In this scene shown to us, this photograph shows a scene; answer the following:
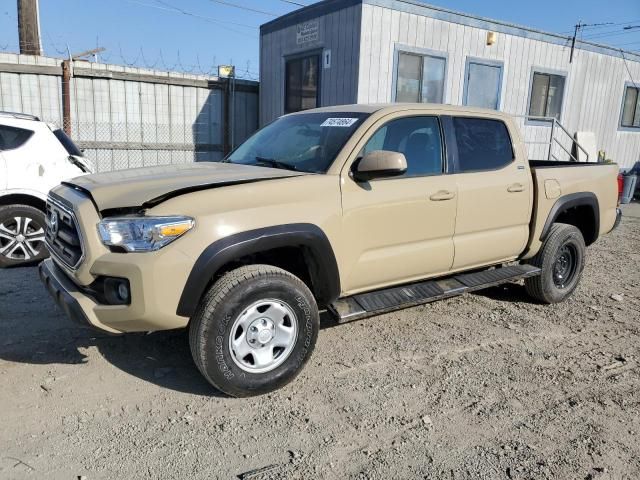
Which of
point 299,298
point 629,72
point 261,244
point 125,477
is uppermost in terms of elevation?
point 629,72

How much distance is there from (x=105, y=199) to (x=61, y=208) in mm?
497

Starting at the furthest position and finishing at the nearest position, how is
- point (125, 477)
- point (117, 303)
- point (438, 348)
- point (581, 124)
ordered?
point (581, 124) → point (438, 348) → point (117, 303) → point (125, 477)

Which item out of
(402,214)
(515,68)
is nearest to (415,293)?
(402,214)

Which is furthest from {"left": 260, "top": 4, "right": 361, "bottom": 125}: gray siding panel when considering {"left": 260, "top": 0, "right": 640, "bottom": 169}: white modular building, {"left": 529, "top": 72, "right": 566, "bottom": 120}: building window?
{"left": 529, "top": 72, "right": 566, "bottom": 120}: building window

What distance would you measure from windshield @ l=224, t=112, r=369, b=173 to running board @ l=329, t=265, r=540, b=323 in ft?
3.18

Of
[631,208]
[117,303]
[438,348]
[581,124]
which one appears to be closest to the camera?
[117,303]

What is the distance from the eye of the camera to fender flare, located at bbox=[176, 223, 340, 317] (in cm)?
303

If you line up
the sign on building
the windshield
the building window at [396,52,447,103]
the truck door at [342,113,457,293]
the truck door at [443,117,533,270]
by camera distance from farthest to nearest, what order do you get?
the sign on building, the building window at [396,52,447,103], the truck door at [443,117,533,270], the windshield, the truck door at [342,113,457,293]

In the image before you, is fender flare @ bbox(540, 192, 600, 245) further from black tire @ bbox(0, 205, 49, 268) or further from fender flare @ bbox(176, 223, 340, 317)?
black tire @ bbox(0, 205, 49, 268)

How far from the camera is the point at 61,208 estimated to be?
11.2 ft

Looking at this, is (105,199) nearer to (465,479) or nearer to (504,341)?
(465,479)

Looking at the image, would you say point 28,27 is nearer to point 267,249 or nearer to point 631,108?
point 267,249

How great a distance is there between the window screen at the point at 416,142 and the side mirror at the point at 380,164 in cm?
42

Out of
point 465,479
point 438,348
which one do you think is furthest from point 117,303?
point 438,348
